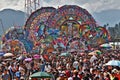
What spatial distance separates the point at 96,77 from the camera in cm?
1457

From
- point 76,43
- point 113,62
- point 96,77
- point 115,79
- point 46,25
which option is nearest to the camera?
point 115,79

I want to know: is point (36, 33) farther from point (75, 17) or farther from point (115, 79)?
point (115, 79)

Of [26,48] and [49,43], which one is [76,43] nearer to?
[49,43]

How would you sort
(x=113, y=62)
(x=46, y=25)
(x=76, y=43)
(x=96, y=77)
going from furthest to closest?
(x=46, y=25) → (x=76, y=43) → (x=113, y=62) → (x=96, y=77)

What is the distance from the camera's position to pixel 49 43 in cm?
4547

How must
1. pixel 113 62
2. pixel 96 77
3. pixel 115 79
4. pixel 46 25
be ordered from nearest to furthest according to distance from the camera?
pixel 115 79
pixel 96 77
pixel 113 62
pixel 46 25

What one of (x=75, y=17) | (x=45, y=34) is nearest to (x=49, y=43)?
(x=45, y=34)

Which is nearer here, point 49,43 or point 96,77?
point 96,77

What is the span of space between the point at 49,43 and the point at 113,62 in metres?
28.3

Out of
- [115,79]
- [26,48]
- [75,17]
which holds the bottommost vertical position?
[115,79]

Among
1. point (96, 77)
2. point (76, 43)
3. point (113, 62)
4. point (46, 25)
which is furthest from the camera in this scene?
point (46, 25)

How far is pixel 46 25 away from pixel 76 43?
489 cm

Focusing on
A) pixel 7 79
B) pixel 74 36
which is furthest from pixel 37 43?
pixel 7 79

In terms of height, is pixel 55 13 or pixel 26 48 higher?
pixel 55 13
